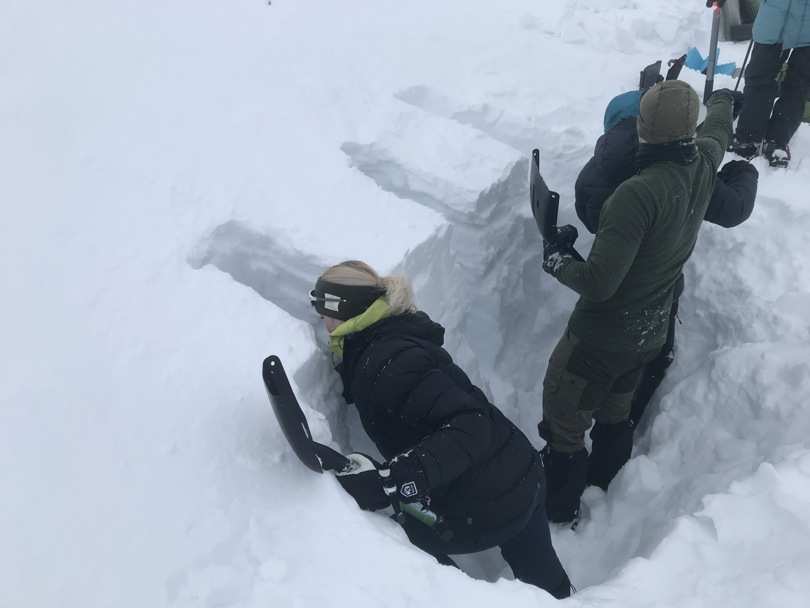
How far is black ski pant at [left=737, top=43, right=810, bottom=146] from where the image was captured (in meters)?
4.04

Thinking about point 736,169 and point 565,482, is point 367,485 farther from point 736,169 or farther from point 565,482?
point 736,169

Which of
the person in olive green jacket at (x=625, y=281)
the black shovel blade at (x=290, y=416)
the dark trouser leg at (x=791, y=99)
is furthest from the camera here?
the dark trouser leg at (x=791, y=99)

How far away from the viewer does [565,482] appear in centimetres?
322

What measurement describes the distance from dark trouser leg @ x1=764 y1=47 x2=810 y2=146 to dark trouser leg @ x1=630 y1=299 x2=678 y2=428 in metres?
1.75

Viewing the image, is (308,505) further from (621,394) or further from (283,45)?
(283,45)

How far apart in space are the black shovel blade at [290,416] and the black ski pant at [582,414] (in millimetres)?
1513

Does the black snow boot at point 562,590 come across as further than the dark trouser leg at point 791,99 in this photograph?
No

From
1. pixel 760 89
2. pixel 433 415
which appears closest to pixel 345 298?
pixel 433 415

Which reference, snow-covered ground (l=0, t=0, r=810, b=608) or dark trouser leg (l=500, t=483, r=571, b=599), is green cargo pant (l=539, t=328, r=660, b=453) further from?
dark trouser leg (l=500, t=483, r=571, b=599)

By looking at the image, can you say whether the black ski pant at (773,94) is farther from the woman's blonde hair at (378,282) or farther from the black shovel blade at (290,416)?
the black shovel blade at (290,416)

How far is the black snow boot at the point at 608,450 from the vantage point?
130 inches

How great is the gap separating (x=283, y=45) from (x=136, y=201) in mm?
2055

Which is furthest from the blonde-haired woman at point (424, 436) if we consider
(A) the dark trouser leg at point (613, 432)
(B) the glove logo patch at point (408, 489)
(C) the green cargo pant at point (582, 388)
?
(A) the dark trouser leg at point (613, 432)

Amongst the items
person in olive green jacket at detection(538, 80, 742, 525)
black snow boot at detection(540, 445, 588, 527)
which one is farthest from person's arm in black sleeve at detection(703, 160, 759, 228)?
black snow boot at detection(540, 445, 588, 527)
